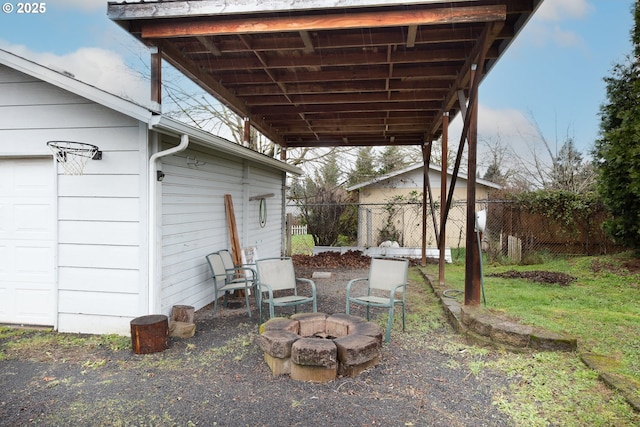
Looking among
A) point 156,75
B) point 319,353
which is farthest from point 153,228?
point 319,353

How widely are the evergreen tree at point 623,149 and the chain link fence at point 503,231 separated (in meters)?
1.85

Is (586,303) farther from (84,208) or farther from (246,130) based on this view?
(84,208)

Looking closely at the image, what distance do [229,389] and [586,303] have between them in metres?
4.90

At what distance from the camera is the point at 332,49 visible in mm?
5035

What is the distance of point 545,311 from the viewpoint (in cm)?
473

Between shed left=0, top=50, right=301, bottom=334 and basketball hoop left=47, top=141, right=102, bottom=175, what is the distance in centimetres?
7

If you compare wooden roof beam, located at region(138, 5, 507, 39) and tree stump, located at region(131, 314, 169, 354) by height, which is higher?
wooden roof beam, located at region(138, 5, 507, 39)

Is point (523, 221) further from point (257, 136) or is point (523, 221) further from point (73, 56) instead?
point (73, 56)

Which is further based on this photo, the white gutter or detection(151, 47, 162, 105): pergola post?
detection(151, 47, 162, 105): pergola post

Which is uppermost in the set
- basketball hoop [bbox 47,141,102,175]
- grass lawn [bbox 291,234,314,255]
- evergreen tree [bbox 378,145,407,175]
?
evergreen tree [bbox 378,145,407,175]

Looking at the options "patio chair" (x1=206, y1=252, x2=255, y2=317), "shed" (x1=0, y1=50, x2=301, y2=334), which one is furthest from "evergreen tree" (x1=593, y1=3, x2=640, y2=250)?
"shed" (x1=0, y1=50, x2=301, y2=334)

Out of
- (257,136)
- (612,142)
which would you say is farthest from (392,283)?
(257,136)

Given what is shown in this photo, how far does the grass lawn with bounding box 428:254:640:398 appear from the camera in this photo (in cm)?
363

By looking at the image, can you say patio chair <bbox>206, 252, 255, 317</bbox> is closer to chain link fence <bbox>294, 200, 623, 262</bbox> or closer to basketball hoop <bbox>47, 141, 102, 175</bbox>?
basketball hoop <bbox>47, 141, 102, 175</bbox>
